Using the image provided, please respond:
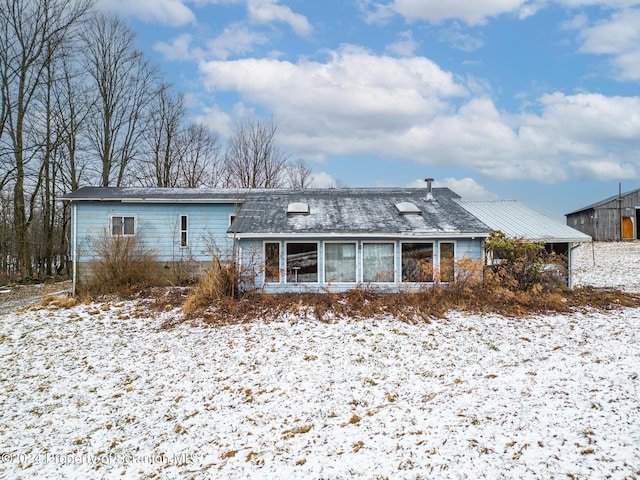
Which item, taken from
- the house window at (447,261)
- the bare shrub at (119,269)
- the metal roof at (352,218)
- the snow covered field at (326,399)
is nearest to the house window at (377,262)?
the metal roof at (352,218)

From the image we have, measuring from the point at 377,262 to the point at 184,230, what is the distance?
7.80 metres

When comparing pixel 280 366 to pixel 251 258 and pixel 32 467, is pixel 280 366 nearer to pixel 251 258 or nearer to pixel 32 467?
pixel 32 467

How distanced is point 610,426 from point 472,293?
19.9 feet

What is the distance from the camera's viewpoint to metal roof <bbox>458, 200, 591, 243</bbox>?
11.7 meters

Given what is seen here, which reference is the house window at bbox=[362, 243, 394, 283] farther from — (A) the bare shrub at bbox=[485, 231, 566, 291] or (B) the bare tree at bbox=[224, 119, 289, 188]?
(B) the bare tree at bbox=[224, 119, 289, 188]

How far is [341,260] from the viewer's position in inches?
450

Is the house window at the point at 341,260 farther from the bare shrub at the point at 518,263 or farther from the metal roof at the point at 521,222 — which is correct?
the metal roof at the point at 521,222

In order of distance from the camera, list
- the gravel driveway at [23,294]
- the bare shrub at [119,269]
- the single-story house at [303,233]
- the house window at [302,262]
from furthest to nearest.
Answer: the bare shrub at [119,269] < the gravel driveway at [23,294] < the house window at [302,262] < the single-story house at [303,233]

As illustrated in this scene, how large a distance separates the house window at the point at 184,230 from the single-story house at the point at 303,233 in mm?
37

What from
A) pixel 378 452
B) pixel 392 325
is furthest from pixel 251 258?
pixel 378 452

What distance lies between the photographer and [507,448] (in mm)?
3824

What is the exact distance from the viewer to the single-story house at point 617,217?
26.5 metres

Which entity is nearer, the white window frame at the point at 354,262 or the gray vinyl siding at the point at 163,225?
the white window frame at the point at 354,262

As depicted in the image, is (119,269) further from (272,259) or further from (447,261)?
(447,261)
